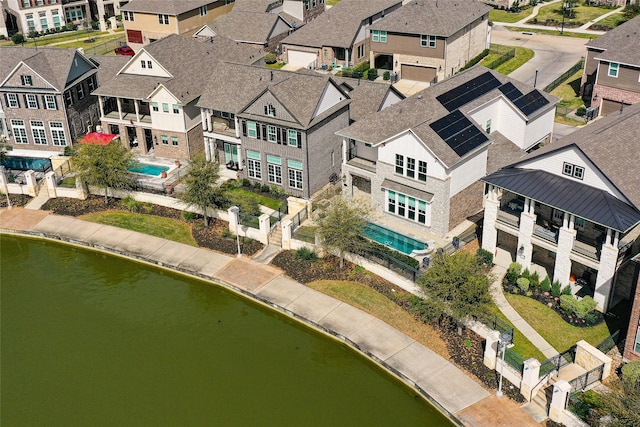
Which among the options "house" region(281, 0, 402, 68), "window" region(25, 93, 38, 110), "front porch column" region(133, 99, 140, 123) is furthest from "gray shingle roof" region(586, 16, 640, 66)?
"window" region(25, 93, 38, 110)

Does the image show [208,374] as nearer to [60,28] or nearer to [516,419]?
[516,419]

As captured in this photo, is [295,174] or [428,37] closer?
[295,174]

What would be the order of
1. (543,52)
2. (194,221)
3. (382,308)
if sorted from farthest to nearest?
(543,52)
(194,221)
(382,308)

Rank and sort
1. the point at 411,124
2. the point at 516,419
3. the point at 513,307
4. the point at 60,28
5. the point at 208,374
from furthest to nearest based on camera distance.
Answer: the point at 60,28 → the point at 411,124 → the point at 513,307 → the point at 208,374 → the point at 516,419

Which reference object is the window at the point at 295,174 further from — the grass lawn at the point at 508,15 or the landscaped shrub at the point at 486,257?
the grass lawn at the point at 508,15

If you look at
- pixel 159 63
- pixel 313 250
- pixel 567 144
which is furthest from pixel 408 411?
pixel 159 63

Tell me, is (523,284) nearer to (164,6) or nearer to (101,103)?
(101,103)

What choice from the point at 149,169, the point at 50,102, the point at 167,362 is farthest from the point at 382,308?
the point at 50,102
